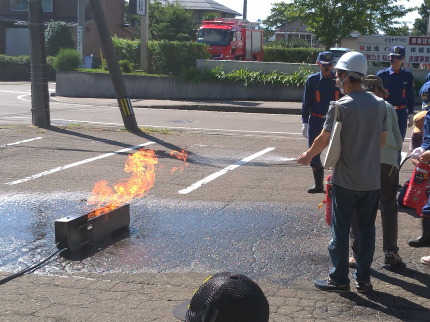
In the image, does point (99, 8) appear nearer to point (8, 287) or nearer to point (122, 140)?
point (122, 140)

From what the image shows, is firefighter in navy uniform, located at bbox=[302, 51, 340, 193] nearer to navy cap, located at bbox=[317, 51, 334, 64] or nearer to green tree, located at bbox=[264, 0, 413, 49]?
navy cap, located at bbox=[317, 51, 334, 64]

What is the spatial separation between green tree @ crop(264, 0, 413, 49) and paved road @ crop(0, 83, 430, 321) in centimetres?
1593

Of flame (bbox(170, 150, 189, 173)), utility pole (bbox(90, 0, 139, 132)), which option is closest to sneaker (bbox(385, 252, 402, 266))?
flame (bbox(170, 150, 189, 173))

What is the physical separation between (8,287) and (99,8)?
1063 centimetres

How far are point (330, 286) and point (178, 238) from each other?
217cm

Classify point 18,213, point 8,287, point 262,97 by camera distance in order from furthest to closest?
point 262,97 < point 18,213 < point 8,287

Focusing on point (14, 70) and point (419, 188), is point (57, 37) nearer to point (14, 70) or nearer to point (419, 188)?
point (14, 70)

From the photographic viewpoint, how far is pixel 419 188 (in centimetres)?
745

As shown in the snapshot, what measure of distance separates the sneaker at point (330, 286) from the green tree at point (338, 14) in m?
24.3

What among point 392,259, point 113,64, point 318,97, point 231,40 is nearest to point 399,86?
point 318,97

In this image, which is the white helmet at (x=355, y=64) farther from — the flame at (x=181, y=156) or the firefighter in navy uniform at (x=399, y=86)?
the flame at (x=181, y=156)

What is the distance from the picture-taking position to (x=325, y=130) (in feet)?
18.1

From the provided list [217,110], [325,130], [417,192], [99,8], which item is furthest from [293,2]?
[325,130]

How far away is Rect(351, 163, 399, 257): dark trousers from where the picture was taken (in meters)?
6.18
